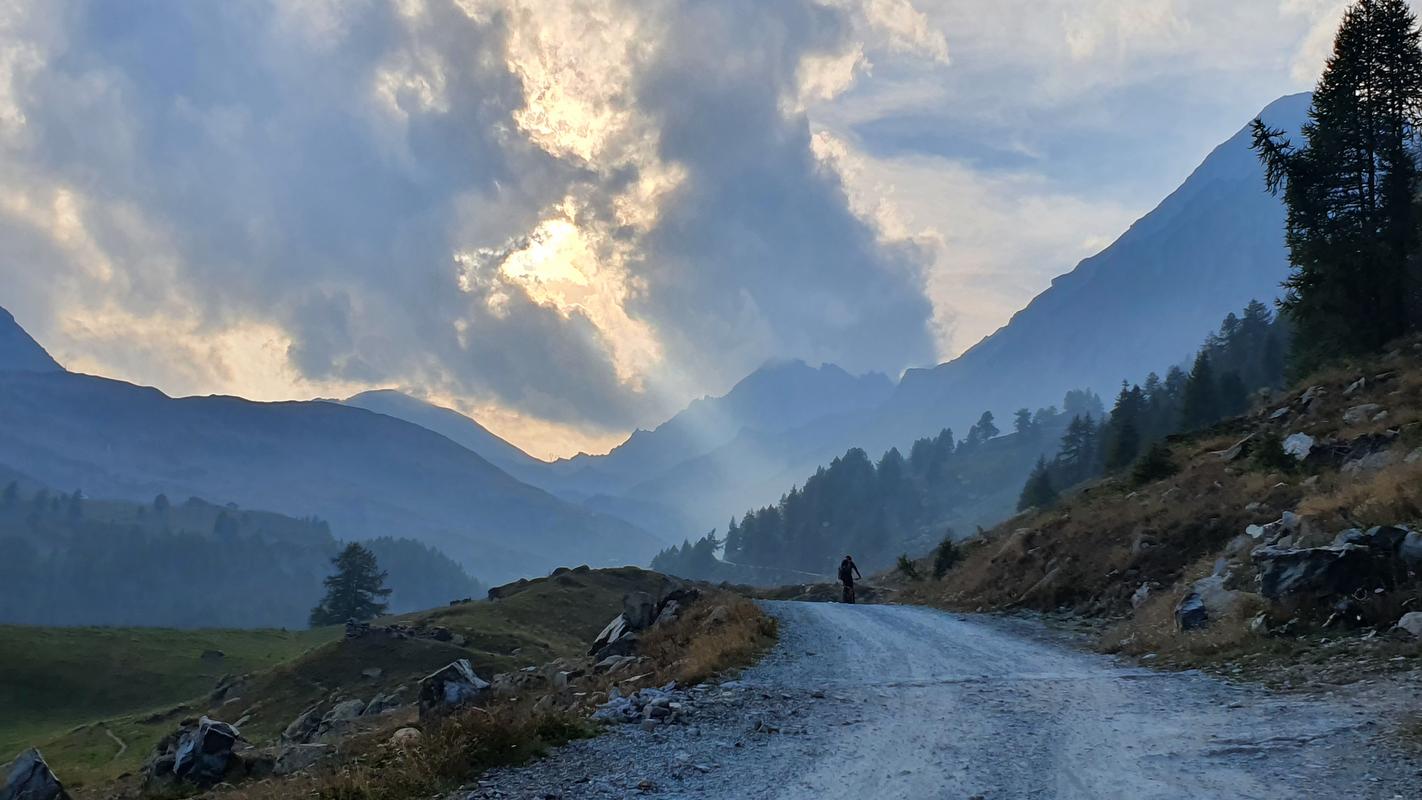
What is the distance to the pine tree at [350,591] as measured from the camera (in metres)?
112

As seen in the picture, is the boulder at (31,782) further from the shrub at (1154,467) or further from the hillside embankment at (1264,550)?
the shrub at (1154,467)

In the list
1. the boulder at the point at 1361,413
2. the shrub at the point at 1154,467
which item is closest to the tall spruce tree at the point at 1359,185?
the shrub at the point at 1154,467

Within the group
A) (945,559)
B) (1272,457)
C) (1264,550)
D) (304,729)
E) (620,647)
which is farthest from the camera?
(945,559)

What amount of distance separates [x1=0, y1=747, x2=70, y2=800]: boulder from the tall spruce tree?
160 feet

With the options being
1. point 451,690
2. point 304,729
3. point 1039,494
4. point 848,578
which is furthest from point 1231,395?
point 451,690

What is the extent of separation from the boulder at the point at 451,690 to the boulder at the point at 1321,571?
15.3 meters

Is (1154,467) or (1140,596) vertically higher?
(1154,467)

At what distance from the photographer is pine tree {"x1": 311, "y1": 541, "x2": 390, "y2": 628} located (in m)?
112

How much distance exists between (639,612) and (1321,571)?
18.2m

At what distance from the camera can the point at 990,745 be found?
1029 cm

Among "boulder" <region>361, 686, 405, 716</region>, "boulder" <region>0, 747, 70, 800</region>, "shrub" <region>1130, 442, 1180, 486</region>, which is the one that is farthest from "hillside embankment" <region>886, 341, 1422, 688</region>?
"boulder" <region>0, 747, 70, 800</region>

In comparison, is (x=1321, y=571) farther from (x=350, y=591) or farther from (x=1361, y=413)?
(x=350, y=591)

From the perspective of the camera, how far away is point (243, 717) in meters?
41.0

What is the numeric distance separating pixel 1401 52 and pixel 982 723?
140 ft
